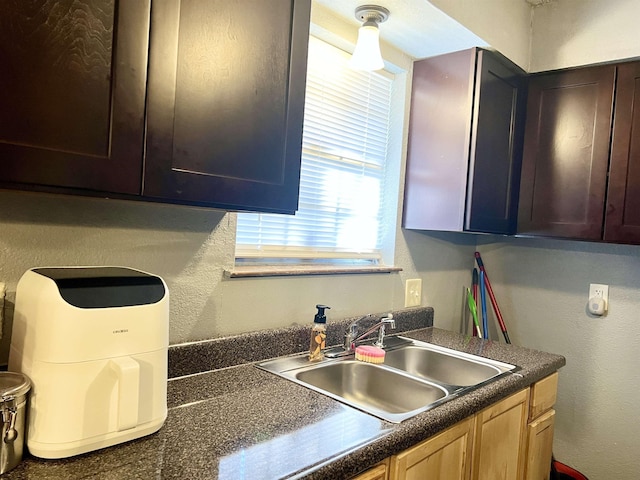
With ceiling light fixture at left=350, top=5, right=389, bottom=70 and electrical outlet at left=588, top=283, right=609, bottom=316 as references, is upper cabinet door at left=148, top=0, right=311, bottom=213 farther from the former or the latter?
electrical outlet at left=588, top=283, right=609, bottom=316

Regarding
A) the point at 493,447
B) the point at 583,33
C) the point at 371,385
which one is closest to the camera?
the point at 493,447

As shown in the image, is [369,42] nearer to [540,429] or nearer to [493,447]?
[493,447]

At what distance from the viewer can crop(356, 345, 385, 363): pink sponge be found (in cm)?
154

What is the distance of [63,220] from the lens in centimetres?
104

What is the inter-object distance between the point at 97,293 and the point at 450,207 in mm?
1442

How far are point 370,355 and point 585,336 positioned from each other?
1288 mm

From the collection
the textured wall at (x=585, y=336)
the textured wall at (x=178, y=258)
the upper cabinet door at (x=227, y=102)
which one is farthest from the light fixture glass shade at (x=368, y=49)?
the textured wall at (x=585, y=336)

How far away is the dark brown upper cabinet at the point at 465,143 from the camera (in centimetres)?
184

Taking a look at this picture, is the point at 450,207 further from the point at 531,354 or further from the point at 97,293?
the point at 97,293

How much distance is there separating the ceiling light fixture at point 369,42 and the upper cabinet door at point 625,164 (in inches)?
42.2

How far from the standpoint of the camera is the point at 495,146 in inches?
76.7

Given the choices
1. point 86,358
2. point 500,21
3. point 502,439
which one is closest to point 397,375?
point 502,439

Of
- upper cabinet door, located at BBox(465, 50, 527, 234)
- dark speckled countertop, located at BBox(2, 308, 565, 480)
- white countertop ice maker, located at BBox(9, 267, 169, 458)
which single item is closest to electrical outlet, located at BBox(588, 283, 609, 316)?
upper cabinet door, located at BBox(465, 50, 527, 234)

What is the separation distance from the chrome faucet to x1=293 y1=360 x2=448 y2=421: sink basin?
108 mm
